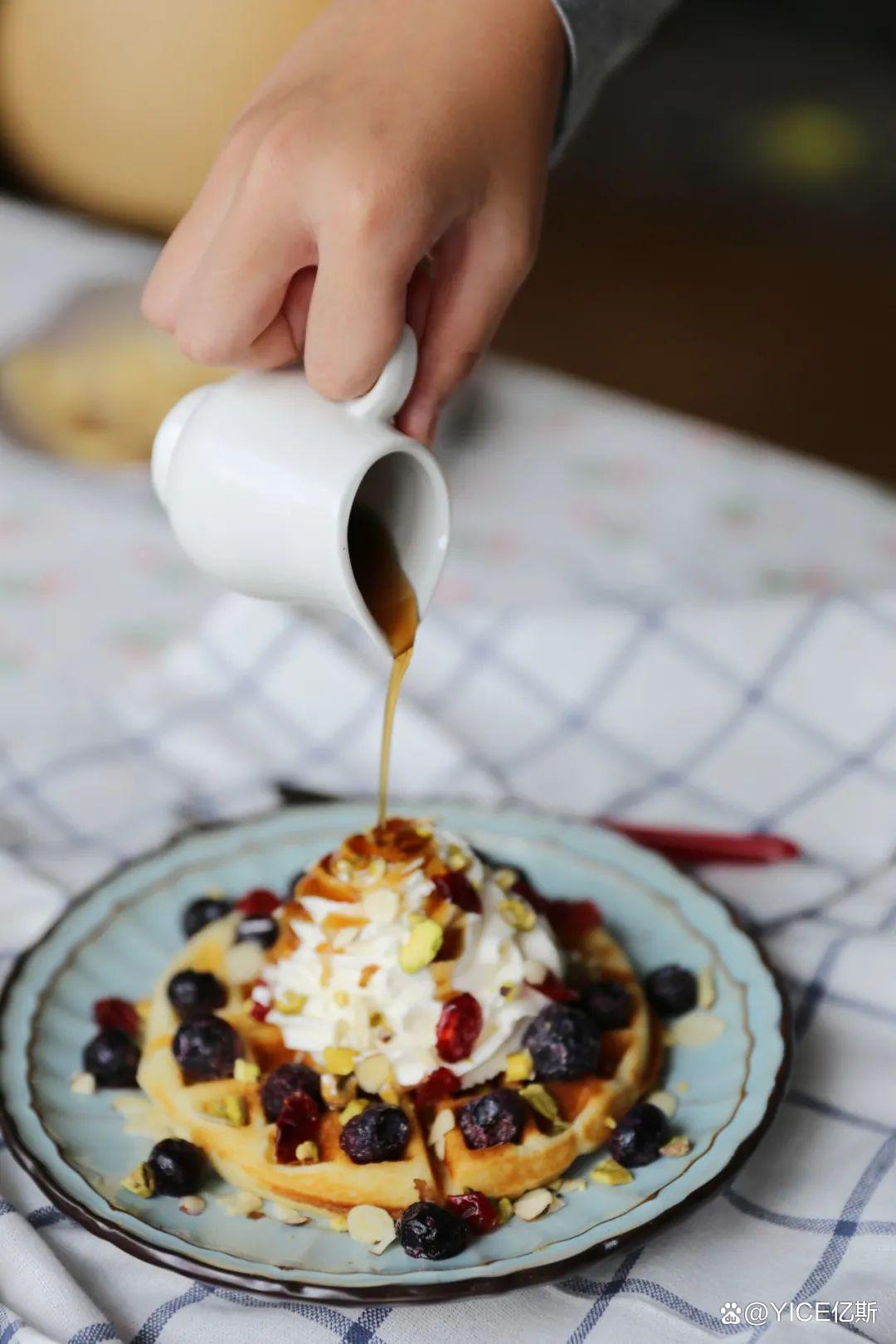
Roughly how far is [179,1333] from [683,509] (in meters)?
1.57

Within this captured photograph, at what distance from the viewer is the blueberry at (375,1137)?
1278 millimetres

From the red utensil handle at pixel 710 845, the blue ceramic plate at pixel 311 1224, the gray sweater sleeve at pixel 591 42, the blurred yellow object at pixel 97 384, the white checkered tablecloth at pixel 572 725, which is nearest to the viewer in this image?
the blue ceramic plate at pixel 311 1224

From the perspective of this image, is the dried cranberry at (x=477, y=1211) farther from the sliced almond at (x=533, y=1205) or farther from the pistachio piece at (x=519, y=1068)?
the pistachio piece at (x=519, y=1068)

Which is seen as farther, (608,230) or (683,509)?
(608,230)

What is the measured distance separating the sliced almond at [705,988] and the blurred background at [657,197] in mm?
1346

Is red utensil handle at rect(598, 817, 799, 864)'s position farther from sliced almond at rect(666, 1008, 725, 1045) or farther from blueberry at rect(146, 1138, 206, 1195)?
blueberry at rect(146, 1138, 206, 1195)

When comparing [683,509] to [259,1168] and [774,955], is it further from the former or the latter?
[259,1168]

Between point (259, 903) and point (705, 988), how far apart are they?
47cm

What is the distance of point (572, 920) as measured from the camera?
1567 mm

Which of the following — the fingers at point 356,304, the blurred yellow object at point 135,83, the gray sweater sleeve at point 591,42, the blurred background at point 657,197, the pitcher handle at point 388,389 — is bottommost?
the blurred background at point 657,197

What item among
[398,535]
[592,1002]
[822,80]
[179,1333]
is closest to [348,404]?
[398,535]

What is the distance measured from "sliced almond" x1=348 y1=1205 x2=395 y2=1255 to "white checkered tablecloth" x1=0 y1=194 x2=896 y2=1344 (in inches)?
2.0

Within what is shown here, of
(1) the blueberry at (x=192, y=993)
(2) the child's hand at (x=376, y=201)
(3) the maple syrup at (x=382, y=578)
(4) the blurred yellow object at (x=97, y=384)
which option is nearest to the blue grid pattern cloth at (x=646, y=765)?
(1) the blueberry at (x=192, y=993)

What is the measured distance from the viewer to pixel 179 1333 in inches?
47.9
